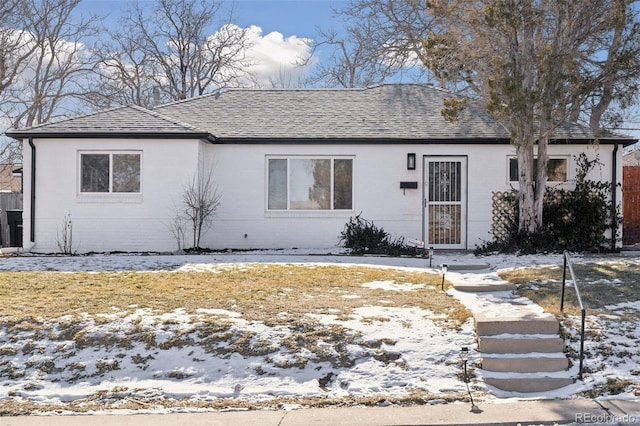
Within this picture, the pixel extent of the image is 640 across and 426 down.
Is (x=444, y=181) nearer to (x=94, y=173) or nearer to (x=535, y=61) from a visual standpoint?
(x=535, y=61)

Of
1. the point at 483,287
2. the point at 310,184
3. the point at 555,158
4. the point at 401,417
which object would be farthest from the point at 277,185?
the point at 401,417

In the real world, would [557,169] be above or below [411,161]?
below

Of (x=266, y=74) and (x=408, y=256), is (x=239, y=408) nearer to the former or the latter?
(x=408, y=256)

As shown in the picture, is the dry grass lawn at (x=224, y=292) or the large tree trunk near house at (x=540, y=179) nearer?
the dry grass lawn at (x=224, y=292)

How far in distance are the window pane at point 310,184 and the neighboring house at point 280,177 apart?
3 centimetres

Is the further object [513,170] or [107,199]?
[513,170]

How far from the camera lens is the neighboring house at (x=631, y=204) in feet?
53.9

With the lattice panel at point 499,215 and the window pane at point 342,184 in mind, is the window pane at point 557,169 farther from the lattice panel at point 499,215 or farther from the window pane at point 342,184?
the window pane at point 342,184

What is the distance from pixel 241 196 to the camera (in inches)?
558

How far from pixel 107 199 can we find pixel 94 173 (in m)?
0.73

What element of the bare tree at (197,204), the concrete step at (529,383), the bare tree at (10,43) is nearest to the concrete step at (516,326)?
the concrete step at (529,383)

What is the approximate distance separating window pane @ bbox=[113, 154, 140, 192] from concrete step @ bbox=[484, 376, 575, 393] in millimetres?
10189

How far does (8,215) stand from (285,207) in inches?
333

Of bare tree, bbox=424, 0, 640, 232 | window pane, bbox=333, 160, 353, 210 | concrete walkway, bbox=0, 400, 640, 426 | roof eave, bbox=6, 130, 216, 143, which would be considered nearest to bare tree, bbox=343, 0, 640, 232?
bare tree, bbox=424, 0, 640, 232
